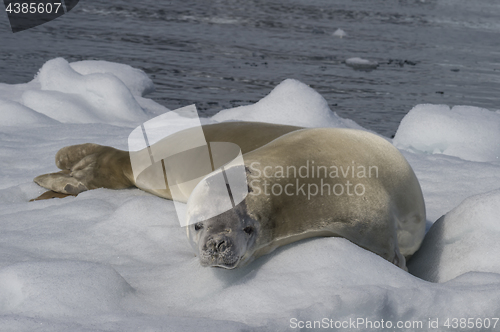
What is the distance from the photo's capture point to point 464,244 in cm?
265

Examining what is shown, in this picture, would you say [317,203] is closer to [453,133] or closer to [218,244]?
[218,244]

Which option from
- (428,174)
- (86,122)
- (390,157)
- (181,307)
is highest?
(390,157)

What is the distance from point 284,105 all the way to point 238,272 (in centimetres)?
345

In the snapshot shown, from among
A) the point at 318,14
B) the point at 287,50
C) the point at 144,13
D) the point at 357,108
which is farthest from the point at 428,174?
the point at 318,14

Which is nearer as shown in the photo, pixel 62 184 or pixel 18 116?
pixel 62 184

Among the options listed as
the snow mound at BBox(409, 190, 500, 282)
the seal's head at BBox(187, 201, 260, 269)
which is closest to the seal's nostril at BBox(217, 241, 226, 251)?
the seal's head at BBox(187, 201, 260, 269)

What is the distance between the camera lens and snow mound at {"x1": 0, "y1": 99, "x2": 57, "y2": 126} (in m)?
4.97

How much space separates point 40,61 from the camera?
9.92m

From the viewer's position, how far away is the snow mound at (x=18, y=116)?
497cm

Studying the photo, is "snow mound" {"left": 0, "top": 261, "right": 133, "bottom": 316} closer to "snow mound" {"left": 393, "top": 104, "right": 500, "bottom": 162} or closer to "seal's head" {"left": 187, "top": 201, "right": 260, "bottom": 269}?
"seal's head" {"left": 187, "top": 201, "right": 260, "bottom": 269}

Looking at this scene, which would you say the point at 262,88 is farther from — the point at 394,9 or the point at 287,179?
the point at 394,9

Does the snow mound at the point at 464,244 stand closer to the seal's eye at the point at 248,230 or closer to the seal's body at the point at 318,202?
the seal's body at the point at 318,202

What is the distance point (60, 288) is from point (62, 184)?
1.53 m

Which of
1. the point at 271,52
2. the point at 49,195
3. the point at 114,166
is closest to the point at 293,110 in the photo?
the point at 114,166
